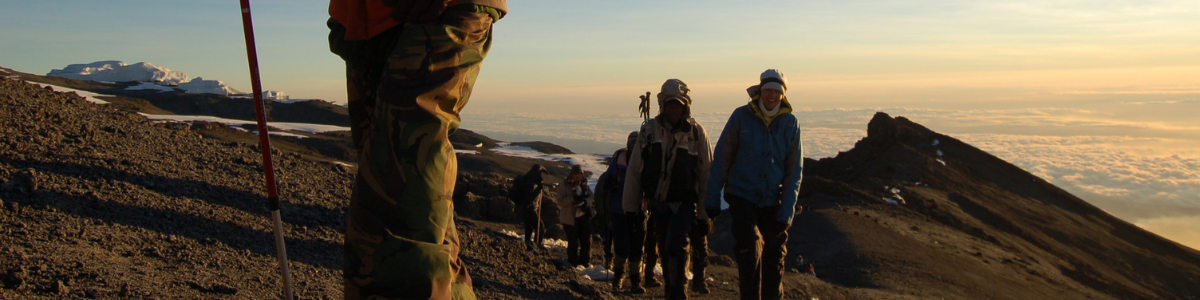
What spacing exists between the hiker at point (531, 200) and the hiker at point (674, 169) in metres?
5.08

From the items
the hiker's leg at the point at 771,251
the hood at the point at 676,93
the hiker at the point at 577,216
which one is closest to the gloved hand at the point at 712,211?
the hiker's leg at the point at 771,251

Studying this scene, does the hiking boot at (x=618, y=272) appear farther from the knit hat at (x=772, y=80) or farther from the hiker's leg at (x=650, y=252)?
the knit hat at (x=772, y=80)

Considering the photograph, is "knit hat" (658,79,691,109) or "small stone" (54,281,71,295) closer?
"small stone" (54,281,71,295)

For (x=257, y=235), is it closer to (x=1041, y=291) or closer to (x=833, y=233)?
(x=833, y=233)

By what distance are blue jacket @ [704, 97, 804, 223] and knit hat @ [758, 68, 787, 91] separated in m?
0.13

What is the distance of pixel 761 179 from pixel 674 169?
1.24 meters

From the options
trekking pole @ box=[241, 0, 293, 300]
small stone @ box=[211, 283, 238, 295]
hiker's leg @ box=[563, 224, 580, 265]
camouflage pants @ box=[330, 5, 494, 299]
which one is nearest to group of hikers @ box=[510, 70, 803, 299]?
hiker's leg @ box=[563, 224, 580, 265]

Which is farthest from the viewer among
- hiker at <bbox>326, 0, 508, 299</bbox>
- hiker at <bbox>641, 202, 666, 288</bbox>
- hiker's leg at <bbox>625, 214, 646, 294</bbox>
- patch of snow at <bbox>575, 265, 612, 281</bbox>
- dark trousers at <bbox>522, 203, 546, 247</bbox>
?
dark trousers at <bbox>522, 203, 546, 247</bbox>

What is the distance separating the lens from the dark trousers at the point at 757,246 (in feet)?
19.8

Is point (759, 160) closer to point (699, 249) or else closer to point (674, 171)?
point (674, 171)

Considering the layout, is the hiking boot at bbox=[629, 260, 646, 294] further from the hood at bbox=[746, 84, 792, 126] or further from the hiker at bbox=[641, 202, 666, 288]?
the hood at bbox=[746, 84, 792, 126]

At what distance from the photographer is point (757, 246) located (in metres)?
6.05

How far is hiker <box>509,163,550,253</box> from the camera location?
12.4m

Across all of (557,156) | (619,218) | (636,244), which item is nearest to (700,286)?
(636,244)
